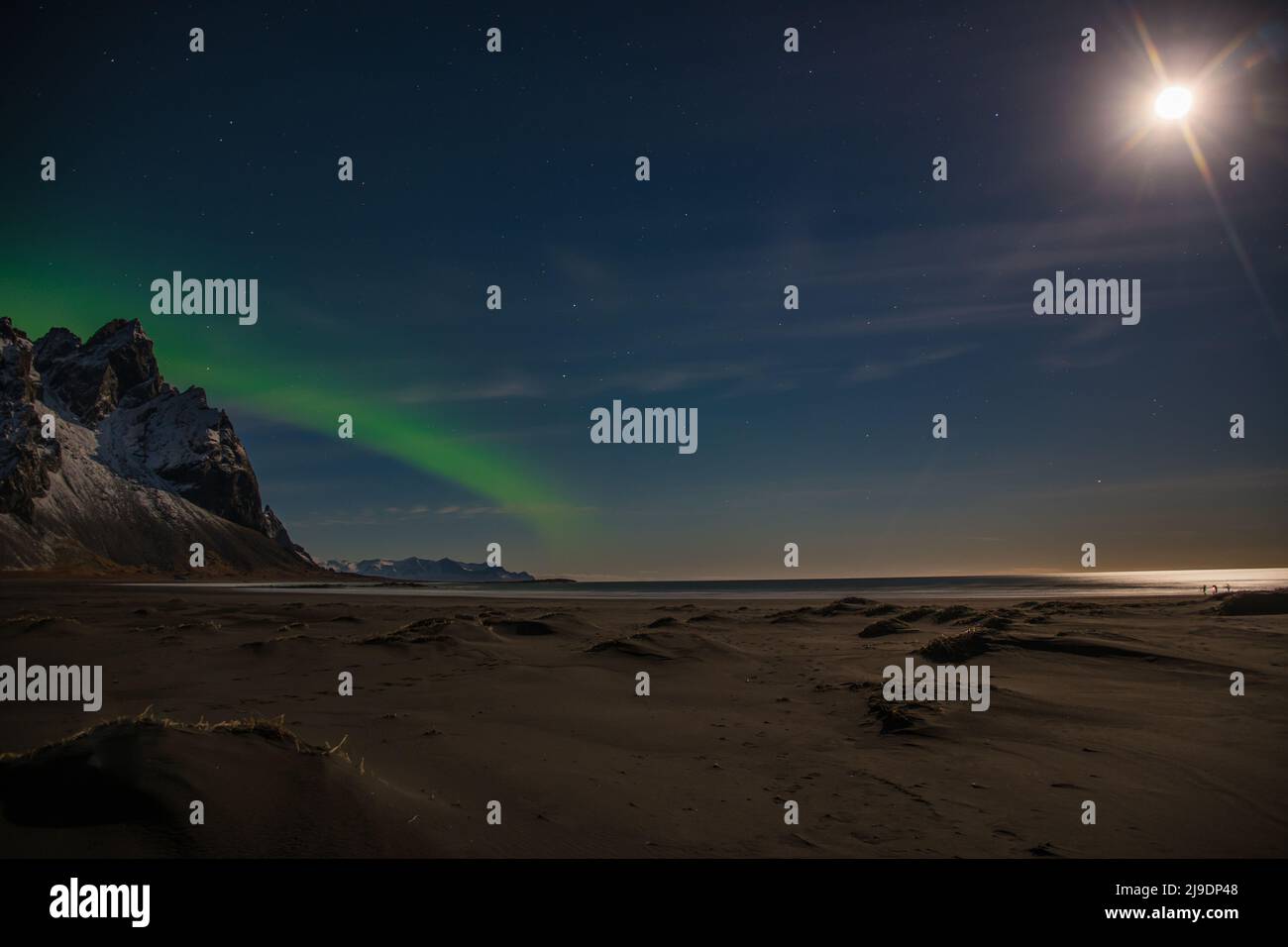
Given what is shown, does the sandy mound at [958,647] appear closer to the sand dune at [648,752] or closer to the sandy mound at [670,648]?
the sand dune at [648,752]

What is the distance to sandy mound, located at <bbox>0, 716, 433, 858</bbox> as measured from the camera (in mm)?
4914

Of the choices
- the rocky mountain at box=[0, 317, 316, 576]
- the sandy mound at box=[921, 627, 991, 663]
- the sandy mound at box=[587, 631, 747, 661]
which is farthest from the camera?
the rocky mountain at box=[0, 317, 316, 576]

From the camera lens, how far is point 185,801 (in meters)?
5.31

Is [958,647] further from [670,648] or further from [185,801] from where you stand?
[185,801]

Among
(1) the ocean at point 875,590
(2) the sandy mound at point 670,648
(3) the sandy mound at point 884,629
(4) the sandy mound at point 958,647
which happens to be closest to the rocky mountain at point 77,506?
(1) the ocean at point 875,590

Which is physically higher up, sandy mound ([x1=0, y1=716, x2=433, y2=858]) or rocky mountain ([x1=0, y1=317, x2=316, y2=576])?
rocky mountain ([x1=0, y1=317, x2=316, y2=576])

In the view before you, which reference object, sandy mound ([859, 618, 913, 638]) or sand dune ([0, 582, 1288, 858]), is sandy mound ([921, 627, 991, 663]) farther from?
sandy mound ([859, 618, 913, 638])

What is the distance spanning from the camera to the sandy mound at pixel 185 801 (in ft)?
16.1

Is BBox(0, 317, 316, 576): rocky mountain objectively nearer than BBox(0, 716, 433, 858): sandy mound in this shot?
No

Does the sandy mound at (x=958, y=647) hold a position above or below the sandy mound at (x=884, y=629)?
above

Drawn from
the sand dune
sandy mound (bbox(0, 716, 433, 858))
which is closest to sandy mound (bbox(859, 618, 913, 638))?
the sand dune

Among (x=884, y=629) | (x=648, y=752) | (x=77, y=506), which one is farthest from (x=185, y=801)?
(x=77, y=506)

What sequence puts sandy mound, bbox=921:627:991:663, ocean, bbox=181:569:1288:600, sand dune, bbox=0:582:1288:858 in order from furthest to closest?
1. ocean, bbox=181:569:1288:600
2. sandy mound, bbox=921:627:991:663
3. sand dune, bbox=0:582:1288:858
